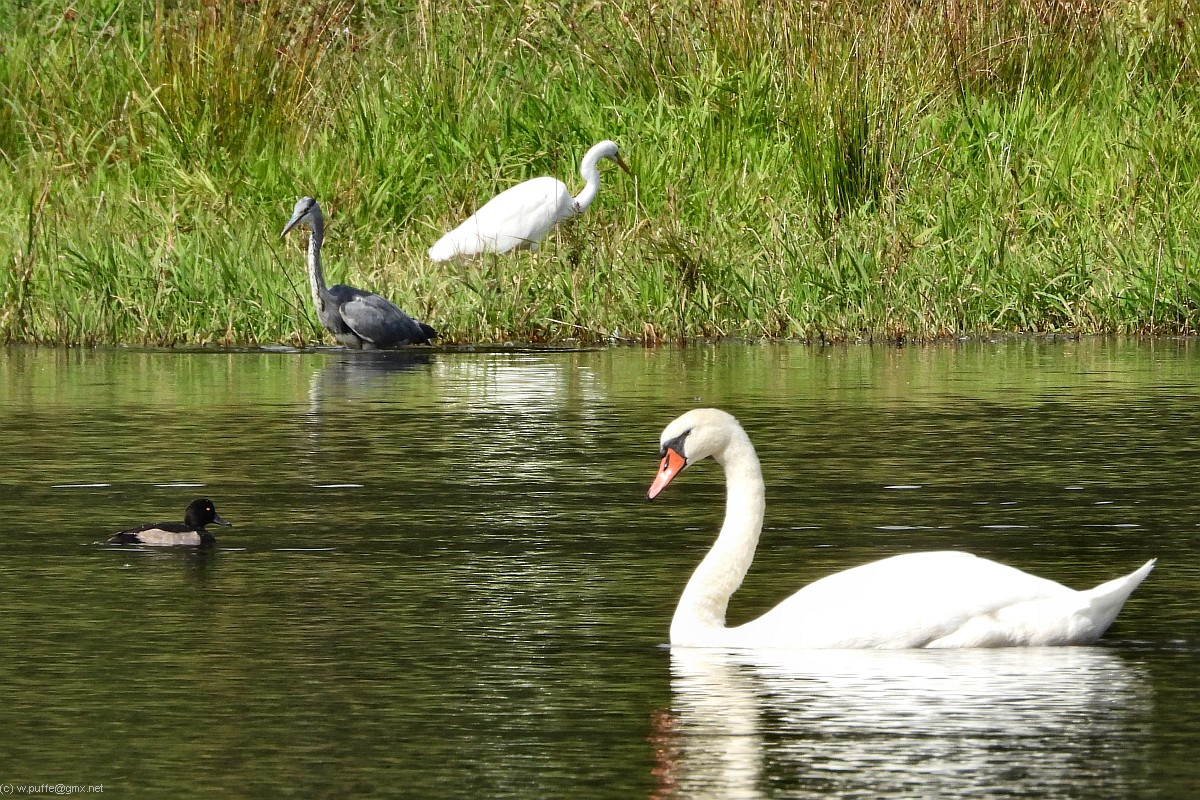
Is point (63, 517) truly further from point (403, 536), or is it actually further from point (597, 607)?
point (597, 607)

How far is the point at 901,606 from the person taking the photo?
5.77 m

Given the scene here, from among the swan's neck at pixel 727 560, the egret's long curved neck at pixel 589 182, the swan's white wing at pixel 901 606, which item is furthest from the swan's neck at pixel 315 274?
the swan's white wing at pixel 901 606

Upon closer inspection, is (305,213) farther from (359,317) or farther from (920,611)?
(920,611)

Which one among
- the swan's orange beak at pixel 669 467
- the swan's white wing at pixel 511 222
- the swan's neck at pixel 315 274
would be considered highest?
the swan's white wing at pixel 511 222

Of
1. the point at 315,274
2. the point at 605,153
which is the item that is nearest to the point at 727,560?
the point at 315,274

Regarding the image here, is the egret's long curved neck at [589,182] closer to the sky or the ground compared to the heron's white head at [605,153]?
closer to the ground

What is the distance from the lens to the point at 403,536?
743 centimetres

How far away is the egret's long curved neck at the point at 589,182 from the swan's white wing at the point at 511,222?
24 cm

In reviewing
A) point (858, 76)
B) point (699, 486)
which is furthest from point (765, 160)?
point (699, 486)

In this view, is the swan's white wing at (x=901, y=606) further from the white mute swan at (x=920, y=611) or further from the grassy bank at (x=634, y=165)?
the grassy bank at (x=634, y=165)

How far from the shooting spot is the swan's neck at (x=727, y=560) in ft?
19.0

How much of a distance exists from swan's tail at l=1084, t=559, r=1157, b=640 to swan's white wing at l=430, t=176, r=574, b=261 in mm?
8881

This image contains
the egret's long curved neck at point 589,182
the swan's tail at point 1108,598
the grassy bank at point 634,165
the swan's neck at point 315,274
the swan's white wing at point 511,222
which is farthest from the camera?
the egret's long curved neck at point 589,182

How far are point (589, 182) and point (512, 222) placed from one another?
2.33 ft
